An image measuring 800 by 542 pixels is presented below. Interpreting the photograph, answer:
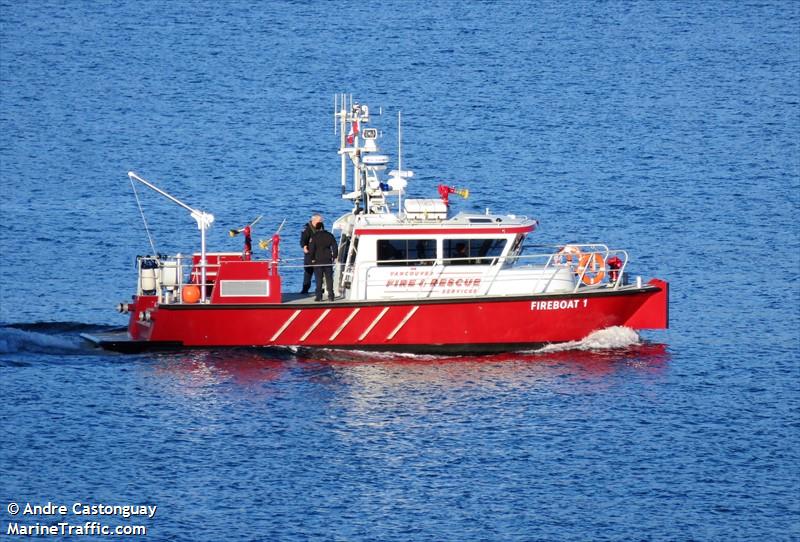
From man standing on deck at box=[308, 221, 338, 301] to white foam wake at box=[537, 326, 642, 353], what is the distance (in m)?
4.78

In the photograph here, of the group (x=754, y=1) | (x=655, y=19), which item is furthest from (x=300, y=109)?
(x=754, y=1)

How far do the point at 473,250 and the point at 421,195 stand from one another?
17962 mm

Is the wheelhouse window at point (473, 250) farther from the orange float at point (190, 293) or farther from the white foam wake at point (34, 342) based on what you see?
the white foam wake at point (34, 342)

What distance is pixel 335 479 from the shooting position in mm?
33500

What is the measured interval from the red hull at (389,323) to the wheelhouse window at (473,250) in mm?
1001

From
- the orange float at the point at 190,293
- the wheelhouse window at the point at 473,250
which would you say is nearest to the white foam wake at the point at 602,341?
the wheelhouse window at the point at 473,250

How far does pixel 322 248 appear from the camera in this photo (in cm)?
3997

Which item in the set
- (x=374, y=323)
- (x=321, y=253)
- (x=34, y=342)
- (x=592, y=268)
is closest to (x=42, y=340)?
(x=34, y=342)

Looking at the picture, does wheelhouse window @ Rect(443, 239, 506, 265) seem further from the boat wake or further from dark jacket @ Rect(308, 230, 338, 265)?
the boat wake

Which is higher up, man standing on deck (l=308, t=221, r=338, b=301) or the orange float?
man standing on deck (l=308, t=221, r=338, b=301)

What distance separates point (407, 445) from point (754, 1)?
67.4 meters

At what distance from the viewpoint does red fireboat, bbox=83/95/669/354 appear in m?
39.5

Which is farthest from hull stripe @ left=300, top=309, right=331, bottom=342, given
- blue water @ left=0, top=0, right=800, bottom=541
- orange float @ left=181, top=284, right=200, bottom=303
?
orange float @ left=181, top=284, right=200, bottom=303

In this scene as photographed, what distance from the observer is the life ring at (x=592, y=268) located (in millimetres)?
40438
